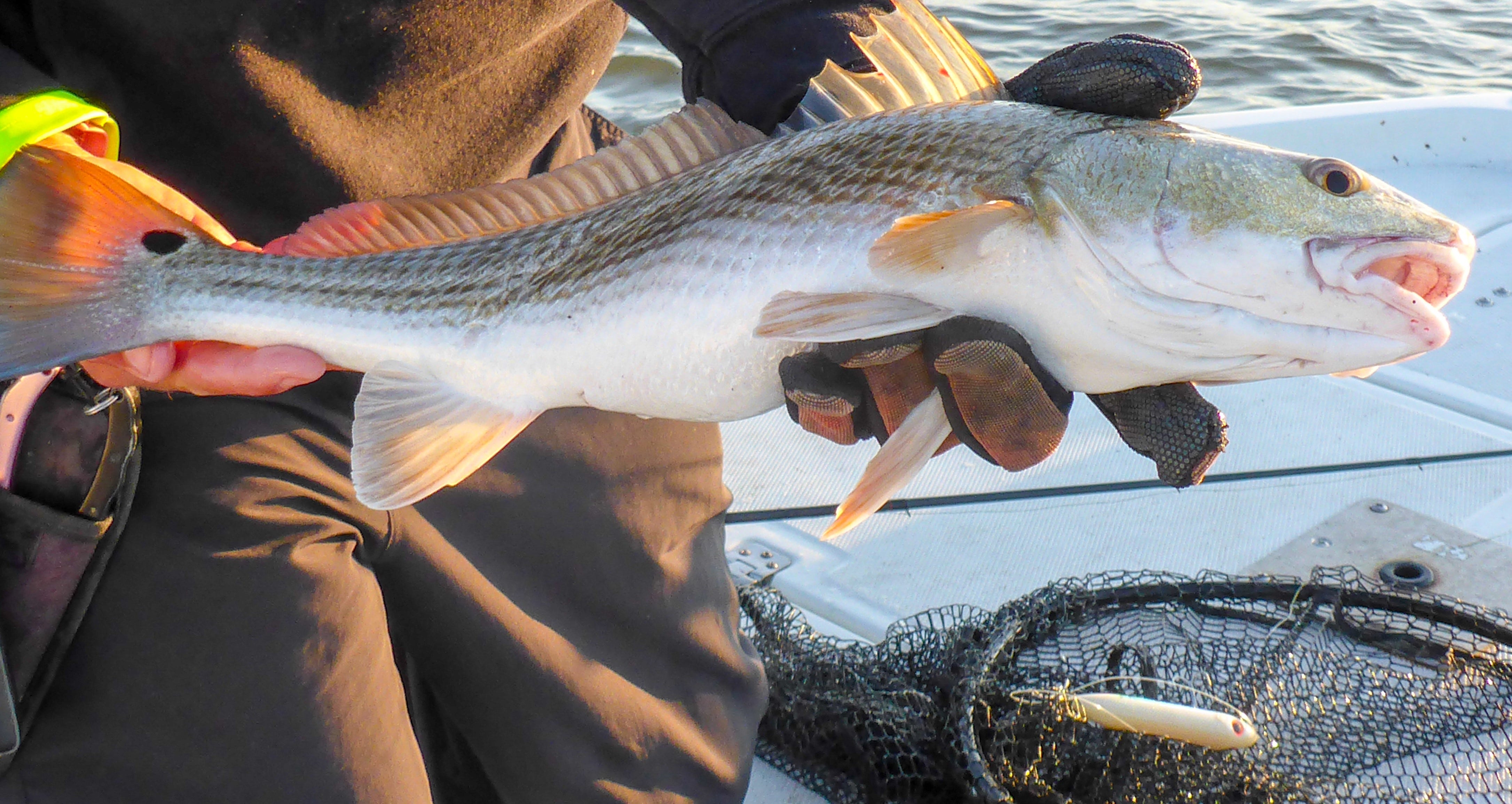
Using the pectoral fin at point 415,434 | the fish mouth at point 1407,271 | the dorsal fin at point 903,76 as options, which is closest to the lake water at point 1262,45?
the dorsal fin at point 903,76

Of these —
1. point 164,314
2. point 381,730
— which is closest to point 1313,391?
point 381,730

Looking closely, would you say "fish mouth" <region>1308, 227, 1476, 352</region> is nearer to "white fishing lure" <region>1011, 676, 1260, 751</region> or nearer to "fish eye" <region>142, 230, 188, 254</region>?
"white fishing lure" <region>1011, 676, 1260, 751</region>

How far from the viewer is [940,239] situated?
4.78 ft

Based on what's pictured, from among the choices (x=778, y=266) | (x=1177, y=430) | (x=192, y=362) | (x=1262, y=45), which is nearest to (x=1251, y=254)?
(x=1177, y=430)

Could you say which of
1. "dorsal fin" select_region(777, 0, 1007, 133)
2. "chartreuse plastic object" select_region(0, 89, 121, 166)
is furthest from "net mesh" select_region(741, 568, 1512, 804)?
"chartreuse plastic object" select_region(0, 89, 121, 166)

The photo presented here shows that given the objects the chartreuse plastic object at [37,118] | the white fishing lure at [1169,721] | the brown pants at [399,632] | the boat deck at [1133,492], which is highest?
the chartreuse plastic object at [37,118]

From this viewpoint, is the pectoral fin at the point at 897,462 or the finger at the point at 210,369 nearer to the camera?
the pectoral fin at the point at 897,462

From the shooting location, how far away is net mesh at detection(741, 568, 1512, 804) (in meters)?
2.06

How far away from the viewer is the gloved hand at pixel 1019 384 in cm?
151

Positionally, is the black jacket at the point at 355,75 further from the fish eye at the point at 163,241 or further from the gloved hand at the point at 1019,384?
the gloved hand at the point at 1019,384

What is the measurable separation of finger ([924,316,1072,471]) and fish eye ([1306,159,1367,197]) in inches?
16.5

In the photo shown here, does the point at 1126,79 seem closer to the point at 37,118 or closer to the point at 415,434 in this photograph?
the point at 415,434

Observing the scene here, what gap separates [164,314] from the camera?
173 centimetres

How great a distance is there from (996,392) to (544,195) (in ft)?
2.79
